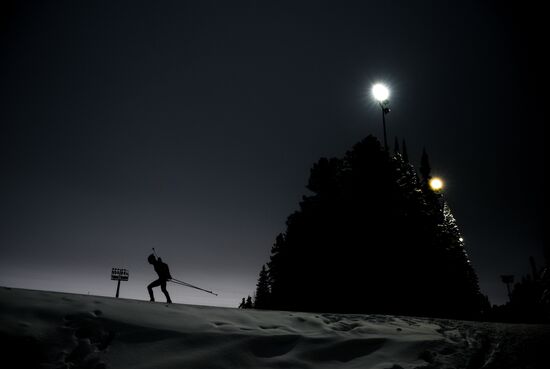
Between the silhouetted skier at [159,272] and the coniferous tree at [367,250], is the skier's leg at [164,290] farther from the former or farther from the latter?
the coniferous tree at [367,250]

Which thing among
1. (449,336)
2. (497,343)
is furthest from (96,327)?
Result: (497,343)

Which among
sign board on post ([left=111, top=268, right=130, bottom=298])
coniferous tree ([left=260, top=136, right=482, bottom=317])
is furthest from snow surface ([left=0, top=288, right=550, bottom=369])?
sign board on post ([left=111, top=268, right=130, bottom=298])

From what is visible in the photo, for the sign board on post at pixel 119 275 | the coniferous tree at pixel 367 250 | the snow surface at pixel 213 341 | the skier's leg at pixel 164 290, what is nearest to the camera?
the snow surface at pixel 213 341

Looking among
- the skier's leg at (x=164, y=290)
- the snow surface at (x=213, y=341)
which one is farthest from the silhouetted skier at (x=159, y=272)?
the snow surface at (x=213, y=341)

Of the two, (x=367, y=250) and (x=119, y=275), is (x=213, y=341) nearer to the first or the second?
(x=367, y=250)

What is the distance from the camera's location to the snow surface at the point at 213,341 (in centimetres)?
316

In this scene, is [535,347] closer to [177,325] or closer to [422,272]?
[177,325]

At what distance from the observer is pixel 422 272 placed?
2073cm

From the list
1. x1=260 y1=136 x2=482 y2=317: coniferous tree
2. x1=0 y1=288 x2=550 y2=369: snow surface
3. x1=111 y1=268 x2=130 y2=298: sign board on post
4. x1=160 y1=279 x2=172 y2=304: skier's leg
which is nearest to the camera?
x1=0 y1=288 x2=550 y2=369: snow surface

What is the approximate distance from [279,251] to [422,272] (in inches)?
473

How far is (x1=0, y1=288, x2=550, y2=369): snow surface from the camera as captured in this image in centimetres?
316

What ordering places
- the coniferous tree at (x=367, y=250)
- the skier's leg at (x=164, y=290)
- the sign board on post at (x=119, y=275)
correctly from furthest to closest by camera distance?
the sign board on post at (x=119, y=275), the coniferous tree at (x=367, y=250), the skier's leg at (x=164, y=290)

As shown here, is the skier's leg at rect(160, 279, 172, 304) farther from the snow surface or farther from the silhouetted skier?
the snow surface

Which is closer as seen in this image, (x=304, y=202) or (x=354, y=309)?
(x=354, y=309)
